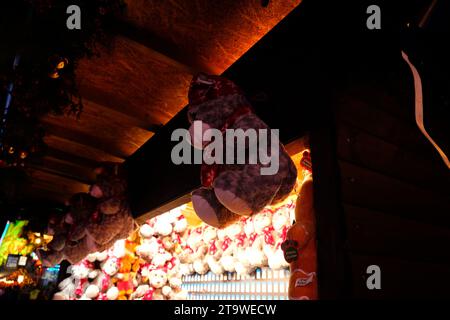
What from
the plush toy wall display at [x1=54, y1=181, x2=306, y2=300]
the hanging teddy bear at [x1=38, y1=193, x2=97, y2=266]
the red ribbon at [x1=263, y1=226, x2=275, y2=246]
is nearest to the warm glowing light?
the hanging teddy bear at [x1=38, y1=193, x2=97, y2=266]

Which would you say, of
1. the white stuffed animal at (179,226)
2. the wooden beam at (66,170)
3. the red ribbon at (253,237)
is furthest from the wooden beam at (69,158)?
the red ribbon at (253,237)

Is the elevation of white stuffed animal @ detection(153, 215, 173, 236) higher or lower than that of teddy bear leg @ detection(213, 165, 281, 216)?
lower

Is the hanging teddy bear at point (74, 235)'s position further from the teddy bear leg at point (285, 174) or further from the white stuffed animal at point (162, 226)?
the teddy bear leg at point (285, 174)

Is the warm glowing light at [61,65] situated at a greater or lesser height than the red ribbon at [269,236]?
greater

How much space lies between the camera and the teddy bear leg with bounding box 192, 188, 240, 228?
4.39 ft

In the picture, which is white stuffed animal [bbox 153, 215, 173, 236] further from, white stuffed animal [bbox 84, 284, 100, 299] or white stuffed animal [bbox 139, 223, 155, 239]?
white stuffed animal [bbox 84, 284, 100, 299]

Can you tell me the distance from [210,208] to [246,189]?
0.23m

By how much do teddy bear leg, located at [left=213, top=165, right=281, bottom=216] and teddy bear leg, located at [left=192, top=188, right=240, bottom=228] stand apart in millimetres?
138

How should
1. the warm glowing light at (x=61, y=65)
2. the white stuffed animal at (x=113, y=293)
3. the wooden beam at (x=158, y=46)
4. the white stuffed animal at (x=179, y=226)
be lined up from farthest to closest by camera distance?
the white stuffed animal at (x=179, y=226) < the white stuffed animal at (x=113, y=293) < the wooden beam at (x=158, y=46) < the warm glowing light at (x=61, y=65)

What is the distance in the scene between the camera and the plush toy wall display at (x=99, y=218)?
3.13 meters

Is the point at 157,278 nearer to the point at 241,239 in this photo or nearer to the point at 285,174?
the point at 241,239
